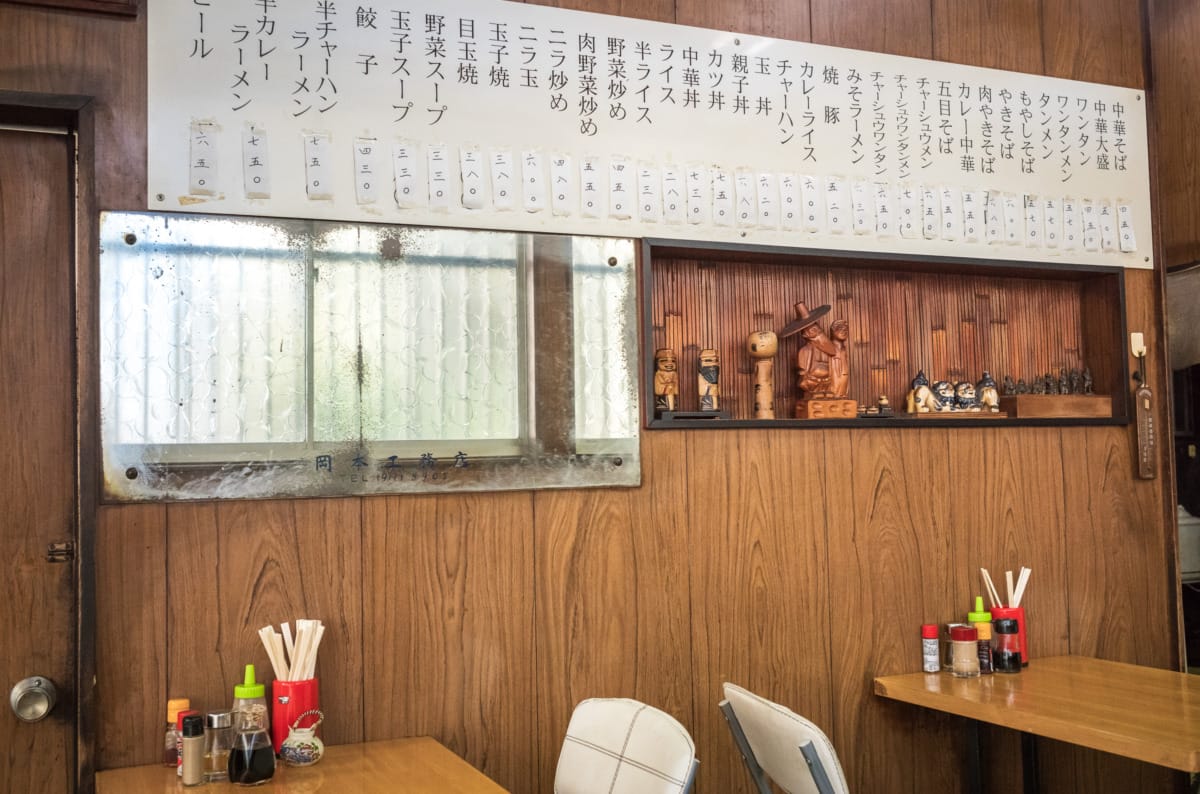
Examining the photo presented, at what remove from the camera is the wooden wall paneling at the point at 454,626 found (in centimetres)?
237

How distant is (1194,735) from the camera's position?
2.15 meters

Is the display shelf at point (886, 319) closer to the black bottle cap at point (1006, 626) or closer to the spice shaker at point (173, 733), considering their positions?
the black bottle cap at point (1006, 626)

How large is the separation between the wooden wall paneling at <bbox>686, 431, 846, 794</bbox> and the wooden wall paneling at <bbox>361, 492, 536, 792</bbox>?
463 mm

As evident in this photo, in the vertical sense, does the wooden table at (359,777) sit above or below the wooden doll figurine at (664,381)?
below

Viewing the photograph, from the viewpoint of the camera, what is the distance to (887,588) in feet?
9.48

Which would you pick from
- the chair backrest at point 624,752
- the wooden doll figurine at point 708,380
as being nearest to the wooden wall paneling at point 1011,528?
the wooden doll figurine at point 708,380

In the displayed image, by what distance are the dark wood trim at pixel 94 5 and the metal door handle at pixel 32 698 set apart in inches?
54.7

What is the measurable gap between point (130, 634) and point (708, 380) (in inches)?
58.6

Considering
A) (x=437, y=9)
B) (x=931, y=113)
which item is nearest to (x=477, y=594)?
(x=437, y=9)

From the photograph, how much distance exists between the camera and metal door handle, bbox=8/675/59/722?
7.12 ft

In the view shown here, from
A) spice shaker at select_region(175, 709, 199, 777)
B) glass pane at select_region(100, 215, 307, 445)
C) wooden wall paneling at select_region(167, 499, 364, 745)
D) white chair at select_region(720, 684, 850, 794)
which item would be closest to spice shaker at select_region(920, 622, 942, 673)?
white chair at select_region(720, 684, 850, 794)

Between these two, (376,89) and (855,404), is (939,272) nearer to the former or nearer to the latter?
(855,404)

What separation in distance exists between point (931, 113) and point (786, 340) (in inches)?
30.5

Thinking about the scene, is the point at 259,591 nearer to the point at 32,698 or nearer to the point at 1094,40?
the point at 32,698
